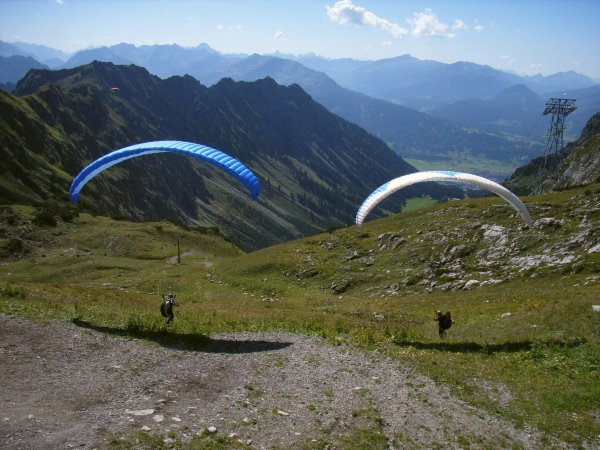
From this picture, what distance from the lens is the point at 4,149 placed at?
11600 centimetres

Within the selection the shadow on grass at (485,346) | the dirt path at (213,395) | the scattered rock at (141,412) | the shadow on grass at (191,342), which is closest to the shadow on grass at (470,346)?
the shadow on grass at (485,346)

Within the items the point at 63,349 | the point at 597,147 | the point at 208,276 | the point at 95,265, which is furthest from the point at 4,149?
the point at 597,147

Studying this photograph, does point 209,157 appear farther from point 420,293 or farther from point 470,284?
point 470,284

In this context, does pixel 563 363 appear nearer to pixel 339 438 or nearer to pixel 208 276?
pixel 339 438

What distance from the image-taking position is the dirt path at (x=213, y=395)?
13.4 m

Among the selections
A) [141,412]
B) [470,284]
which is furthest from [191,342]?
[470,284]

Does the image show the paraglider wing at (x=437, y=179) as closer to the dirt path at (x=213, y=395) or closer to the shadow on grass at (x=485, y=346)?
the shadow on grass at (x=485, y=346)

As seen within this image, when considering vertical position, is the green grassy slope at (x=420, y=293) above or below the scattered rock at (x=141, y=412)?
below

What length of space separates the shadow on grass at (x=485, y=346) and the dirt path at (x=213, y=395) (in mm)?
3437

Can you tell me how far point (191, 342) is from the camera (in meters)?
20.7

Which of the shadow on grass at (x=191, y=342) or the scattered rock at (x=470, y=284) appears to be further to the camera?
the scattered rock at (x=470, y=284)

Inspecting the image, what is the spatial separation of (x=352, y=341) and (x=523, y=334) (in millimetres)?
7801

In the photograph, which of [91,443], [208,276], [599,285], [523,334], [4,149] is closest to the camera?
[91,443]

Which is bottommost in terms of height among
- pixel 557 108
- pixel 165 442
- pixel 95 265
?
pixel 95 265
